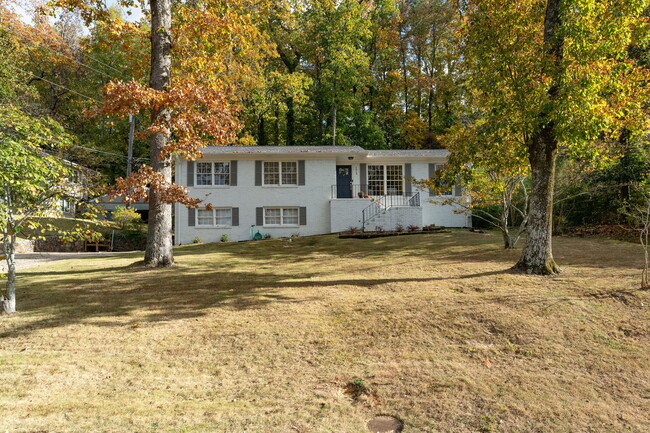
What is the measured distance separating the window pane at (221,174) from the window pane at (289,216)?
10.6 feet

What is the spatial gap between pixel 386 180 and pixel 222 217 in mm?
8785

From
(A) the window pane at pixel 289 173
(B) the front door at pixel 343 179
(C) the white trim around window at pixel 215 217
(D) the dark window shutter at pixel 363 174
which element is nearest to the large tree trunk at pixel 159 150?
(C) the white trim around window at pixel 215 217

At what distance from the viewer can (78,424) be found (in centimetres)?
324

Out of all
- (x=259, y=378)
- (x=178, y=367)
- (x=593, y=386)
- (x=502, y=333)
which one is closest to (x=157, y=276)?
(x=178, y=367)

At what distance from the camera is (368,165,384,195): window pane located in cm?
2106

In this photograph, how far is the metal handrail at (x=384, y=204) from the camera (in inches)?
738

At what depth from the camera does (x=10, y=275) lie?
6.13 meters

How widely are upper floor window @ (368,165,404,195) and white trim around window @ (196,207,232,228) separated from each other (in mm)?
7503

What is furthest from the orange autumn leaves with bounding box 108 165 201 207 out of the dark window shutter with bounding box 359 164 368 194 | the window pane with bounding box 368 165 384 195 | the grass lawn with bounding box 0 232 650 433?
the window pane with bounding box 368 165 384 195

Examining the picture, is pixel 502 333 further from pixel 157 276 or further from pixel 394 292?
pixel 157 276

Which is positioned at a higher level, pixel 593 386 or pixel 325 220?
pixel 325 220

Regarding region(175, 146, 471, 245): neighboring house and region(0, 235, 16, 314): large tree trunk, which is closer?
region(0, 235, 16, 314): large tree trunk

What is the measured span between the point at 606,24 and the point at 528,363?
6222 mm

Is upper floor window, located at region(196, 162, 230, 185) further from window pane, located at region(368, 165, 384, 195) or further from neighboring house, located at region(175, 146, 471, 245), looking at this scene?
window pane, located at region(368, 165, 384, 195)
